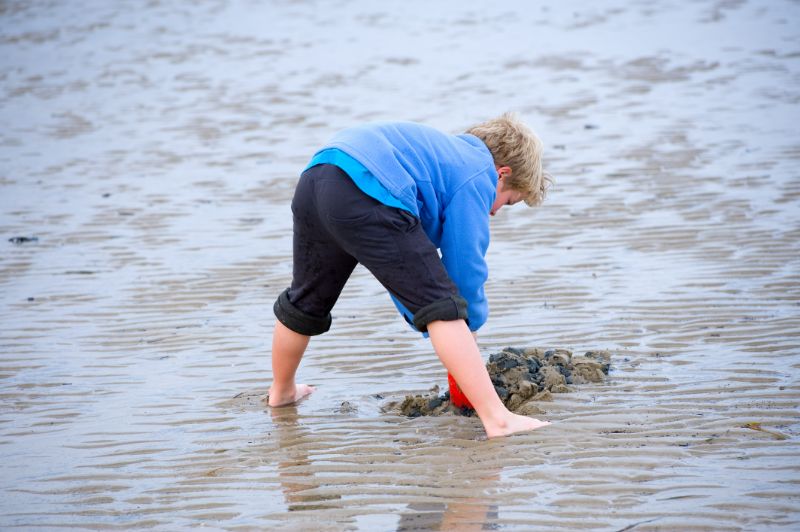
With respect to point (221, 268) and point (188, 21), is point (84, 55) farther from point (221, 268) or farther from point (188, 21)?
point (221, 268)

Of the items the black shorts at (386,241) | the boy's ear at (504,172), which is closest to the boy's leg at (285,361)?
the black shorts at (386,241)

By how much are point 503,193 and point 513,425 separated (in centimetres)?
92

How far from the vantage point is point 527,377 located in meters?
4.51

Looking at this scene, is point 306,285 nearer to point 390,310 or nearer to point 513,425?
point 513,425

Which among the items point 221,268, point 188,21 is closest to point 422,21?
point 188,21

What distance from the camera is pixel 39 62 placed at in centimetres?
1600

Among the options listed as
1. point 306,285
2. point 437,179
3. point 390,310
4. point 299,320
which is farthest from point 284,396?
point 390,310

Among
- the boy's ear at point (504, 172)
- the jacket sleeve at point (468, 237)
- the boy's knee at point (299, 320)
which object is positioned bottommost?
the boy's knee at point (299, 320)

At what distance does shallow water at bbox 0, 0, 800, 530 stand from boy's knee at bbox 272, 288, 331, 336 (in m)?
0.41

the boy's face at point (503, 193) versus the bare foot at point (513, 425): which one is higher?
the boy's face at point (503, 193)

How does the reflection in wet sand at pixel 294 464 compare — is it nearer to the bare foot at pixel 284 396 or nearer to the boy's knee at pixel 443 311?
the bare foot at pixel 284 396

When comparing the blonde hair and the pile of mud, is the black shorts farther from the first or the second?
the pile of mud

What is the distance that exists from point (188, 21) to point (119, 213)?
529 inches

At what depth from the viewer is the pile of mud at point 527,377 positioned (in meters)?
4.38
